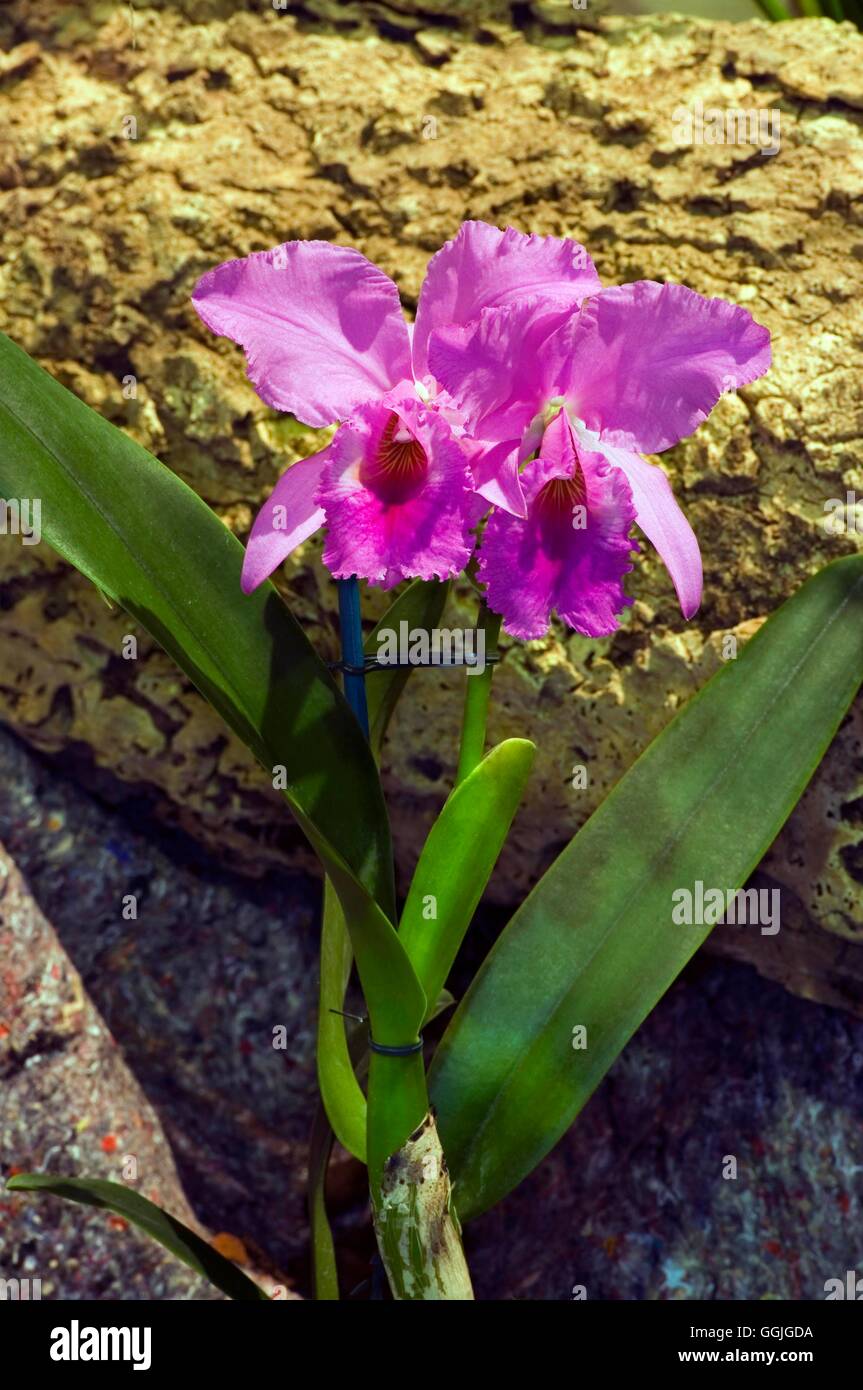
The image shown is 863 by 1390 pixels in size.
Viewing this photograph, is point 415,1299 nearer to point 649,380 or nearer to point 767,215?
point 649,380

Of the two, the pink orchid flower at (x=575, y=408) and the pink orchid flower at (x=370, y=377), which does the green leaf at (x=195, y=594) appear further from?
the pink orchid flower at (x=575, y=408)

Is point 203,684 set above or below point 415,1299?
above

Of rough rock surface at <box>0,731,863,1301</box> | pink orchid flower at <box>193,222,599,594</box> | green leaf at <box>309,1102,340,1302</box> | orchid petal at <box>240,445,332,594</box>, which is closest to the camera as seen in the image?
pink orchid flower at <box>193,222,599,594</box>

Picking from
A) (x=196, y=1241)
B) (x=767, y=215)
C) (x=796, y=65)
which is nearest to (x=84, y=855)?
(x=196, y=1241)

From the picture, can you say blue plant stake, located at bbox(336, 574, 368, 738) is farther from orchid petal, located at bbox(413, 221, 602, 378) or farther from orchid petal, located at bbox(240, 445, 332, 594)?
orchid petal, located at bbox(413, 221, 602, 378)

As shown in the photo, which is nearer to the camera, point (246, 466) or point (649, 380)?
point (649, 380)

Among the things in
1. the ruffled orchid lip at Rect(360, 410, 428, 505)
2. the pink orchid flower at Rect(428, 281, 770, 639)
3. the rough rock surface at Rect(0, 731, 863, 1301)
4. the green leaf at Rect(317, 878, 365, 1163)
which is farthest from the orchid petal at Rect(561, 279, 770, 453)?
the rough rock surface at Rect(0, 731, 863, 1301)
